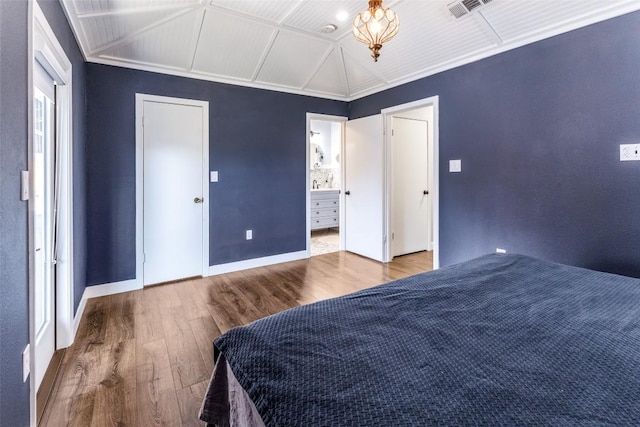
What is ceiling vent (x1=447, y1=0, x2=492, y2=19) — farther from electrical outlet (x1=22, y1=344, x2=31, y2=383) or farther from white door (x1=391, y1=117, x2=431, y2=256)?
electrical outlet (x1=22, y1=344, x2=31, y2=383)

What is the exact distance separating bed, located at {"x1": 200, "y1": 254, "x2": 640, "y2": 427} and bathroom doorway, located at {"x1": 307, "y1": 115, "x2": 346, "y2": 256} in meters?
4.64

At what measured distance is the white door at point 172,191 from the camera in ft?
11.4

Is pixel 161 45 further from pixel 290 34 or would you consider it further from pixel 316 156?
pixel 316 156

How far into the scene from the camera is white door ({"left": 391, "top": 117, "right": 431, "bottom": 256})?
180 inches

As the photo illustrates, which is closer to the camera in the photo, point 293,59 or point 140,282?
point 140,282

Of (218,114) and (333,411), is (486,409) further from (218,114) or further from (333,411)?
(218,114)

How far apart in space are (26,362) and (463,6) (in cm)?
368

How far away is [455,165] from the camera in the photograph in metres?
3.46

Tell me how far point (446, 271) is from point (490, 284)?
0.78ft

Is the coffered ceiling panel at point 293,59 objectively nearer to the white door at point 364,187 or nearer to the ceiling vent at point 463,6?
the white door at point 364,187

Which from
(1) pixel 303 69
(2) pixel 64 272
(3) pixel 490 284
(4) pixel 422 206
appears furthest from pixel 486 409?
(4) pixel 422 206

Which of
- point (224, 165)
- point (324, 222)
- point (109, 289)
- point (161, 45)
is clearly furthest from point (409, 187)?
point (109, 289)

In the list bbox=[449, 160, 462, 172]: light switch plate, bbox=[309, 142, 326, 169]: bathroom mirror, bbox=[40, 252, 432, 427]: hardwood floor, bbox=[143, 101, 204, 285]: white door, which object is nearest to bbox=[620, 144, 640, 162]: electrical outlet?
bbox=[449, 160, 462, 172]: light switch plate

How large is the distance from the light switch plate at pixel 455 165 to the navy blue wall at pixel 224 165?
1980 mm
